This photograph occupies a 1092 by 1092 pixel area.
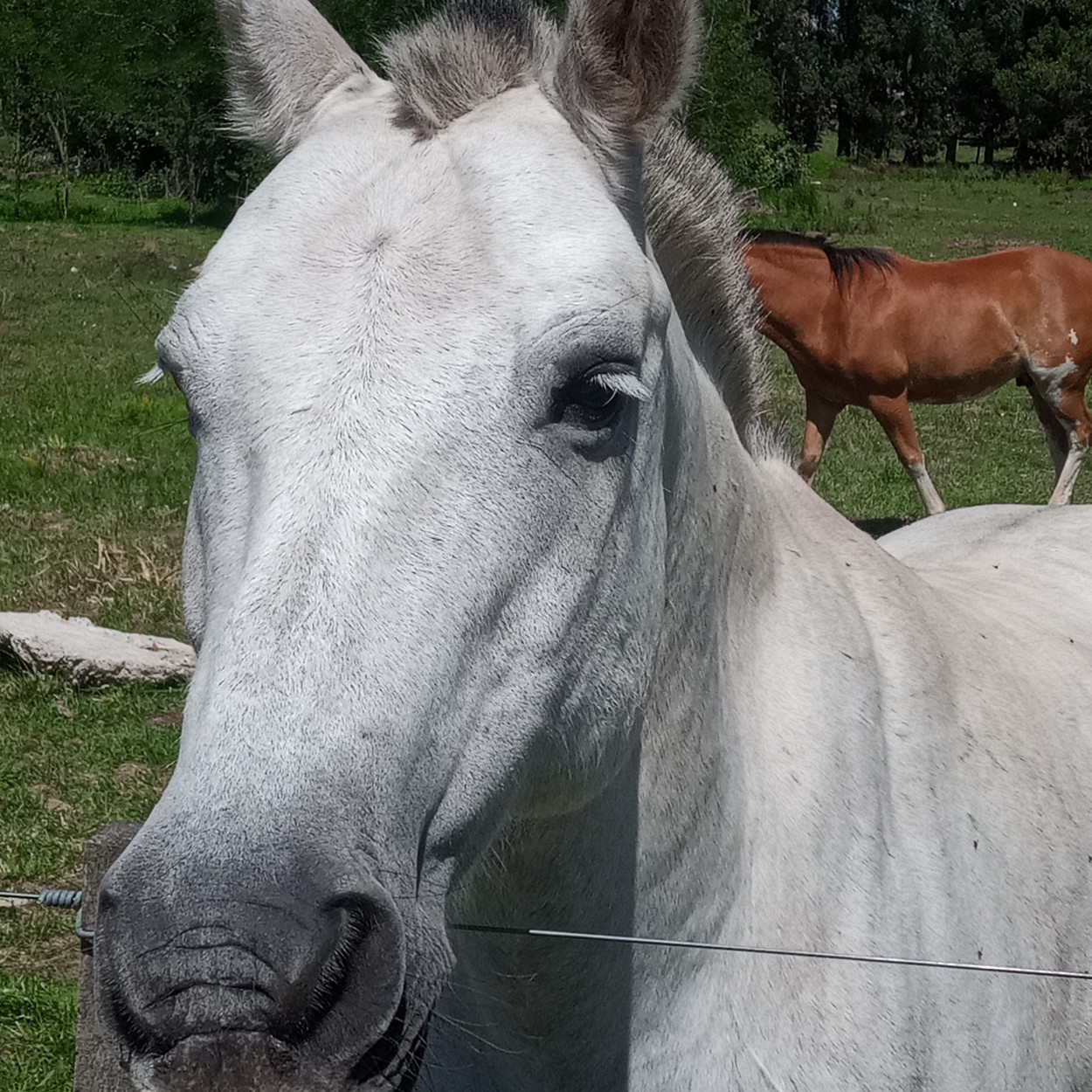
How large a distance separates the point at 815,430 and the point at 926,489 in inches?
40.7

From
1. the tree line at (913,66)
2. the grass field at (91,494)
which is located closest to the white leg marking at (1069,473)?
the grass field at (91,494)

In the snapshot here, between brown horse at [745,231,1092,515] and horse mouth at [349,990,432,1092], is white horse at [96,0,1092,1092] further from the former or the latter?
brown horse at [745,231,1092,515]

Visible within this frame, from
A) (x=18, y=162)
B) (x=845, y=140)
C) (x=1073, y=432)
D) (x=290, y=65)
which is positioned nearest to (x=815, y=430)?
(x=1073, y=432)

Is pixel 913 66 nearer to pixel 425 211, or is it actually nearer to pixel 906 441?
pixel 906 441

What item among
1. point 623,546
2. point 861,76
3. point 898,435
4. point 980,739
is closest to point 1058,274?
point 898,435

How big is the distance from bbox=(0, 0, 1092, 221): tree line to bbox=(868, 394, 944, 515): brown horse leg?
2.35 m

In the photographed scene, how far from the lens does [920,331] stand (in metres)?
9.55

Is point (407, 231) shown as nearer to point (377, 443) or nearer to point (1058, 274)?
point (377, 443)

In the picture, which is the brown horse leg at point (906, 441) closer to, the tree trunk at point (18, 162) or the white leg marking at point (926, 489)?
the white leg marking at point (926, 489)

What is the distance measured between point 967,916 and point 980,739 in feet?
0.97

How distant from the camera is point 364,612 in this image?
1.22 m

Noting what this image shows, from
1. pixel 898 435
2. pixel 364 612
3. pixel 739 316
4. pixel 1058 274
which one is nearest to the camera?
pixel 364 612

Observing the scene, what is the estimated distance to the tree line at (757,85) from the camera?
61.8 ft

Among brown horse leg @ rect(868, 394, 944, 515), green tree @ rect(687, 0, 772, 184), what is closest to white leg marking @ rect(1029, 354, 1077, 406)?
brown horse leg @ rect(868, 394, 944, 515)
